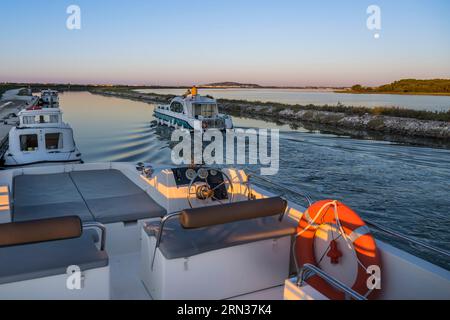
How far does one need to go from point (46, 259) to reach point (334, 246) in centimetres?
259

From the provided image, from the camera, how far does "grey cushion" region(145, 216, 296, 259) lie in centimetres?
348

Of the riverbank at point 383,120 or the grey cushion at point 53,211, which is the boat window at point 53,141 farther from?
the riverbank at point 383,120

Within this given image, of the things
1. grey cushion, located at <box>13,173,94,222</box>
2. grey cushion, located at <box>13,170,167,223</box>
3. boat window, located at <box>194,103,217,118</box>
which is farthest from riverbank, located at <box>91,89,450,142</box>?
grey cushion, located at <box>13,173,94,222</box>

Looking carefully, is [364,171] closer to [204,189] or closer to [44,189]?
[204,189]

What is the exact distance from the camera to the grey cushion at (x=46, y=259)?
115 inches

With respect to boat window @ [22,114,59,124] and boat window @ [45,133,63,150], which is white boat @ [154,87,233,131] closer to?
boat window @ [22,114,59,124]

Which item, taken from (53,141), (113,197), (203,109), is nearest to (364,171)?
(113,197)

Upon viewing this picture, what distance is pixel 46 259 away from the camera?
10.3 feet

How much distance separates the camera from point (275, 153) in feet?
56.0

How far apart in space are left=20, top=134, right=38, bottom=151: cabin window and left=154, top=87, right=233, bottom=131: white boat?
11097 millimetres

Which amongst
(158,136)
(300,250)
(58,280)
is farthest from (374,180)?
(158,136)

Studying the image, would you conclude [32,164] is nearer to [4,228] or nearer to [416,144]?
[4,228]

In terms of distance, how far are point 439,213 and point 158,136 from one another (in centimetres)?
1736

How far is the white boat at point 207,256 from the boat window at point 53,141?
8118mm
